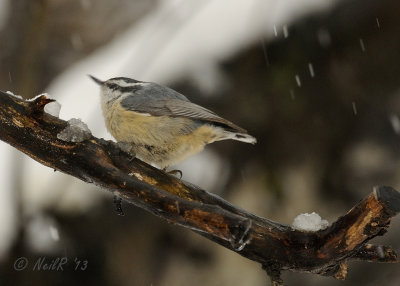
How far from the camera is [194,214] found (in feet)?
7.71

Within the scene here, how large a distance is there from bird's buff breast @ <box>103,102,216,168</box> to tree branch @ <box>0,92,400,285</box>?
682 mm

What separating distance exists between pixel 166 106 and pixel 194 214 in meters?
1.31

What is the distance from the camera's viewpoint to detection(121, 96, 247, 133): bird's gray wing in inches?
134

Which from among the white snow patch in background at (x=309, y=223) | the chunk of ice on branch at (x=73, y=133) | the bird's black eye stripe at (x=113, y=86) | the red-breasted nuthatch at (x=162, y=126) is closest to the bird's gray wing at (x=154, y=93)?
the red-breasted nuthatch at (x=162, y=126)

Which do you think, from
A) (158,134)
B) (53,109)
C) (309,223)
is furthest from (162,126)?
(309,223)

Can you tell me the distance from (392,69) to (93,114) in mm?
2788

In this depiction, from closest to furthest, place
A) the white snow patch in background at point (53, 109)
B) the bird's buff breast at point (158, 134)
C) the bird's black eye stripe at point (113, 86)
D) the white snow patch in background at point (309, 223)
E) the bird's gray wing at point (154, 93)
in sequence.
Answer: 1. the white snow patch in background at point (309, 223)
2. the white snow patch in background at point (53, 109)
3. the bird's buff breast at point (158, 134)
4. the bird's gray wing at point (154, 93)
5. the bird's black eye stripe at point (113, 86)

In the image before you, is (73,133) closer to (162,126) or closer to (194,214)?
(194,214)

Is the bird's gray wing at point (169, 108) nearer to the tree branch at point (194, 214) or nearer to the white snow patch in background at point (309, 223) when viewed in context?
the tree branch at point (194, 214)

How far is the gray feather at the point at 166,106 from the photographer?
11.1 feet

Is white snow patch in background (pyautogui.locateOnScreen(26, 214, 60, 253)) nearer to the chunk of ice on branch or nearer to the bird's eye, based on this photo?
the bird's eye

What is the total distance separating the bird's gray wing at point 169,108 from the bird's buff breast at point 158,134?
4cm

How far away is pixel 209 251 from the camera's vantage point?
494 cm

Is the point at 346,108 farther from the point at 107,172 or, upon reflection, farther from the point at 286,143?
the point at 107,172
